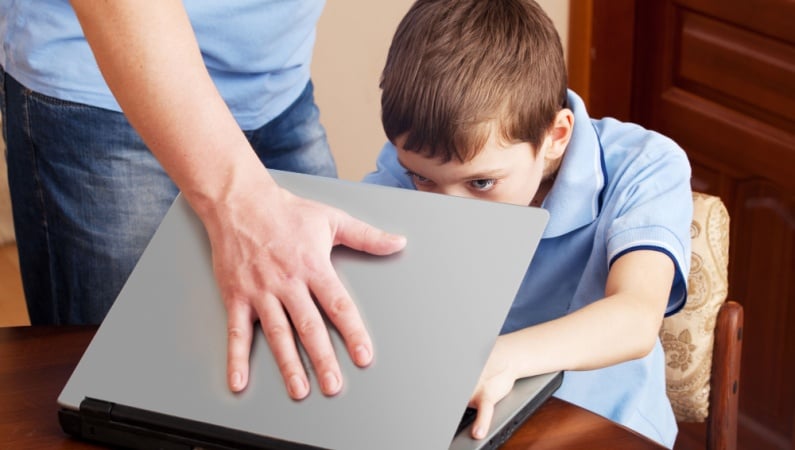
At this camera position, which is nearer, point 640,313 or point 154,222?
point 640,313

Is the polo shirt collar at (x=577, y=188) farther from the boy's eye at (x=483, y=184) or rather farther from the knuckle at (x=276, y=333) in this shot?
the knuckle at (x=276, y=333)

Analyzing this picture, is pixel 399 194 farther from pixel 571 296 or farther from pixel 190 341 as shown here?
pixel 571 296

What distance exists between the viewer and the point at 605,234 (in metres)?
1.17

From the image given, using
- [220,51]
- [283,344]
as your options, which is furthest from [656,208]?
[220,51]

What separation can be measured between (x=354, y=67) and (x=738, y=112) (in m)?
0.87

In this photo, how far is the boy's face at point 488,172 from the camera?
3.89ft

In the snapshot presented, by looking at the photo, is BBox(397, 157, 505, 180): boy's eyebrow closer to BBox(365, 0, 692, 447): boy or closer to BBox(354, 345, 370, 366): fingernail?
BBox(365, 0, 692, 447): boy

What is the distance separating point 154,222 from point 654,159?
2.01 ft

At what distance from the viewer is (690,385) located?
4.17ft

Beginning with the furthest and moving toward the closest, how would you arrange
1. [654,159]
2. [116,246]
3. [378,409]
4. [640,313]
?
1. [116,246]
2. [654,159]
3. [640,313]
4. [378,409]

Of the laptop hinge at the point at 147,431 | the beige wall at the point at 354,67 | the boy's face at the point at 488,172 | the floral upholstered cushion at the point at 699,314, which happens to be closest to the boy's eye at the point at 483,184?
the boy's face at the point at 488,172

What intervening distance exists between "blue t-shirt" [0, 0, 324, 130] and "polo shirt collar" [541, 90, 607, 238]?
0.42m

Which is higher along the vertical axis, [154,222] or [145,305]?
[145,305]

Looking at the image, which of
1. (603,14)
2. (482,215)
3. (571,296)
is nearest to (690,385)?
(571,296)
